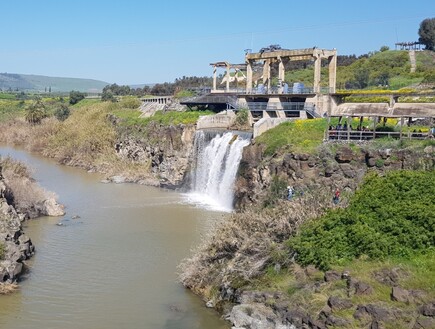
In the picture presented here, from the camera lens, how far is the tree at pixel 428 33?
217ft

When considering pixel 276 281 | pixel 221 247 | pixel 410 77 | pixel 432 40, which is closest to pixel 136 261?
pixel 221 247

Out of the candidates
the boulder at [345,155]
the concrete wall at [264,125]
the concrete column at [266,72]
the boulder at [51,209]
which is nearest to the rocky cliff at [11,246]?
the boulder at [51,209]

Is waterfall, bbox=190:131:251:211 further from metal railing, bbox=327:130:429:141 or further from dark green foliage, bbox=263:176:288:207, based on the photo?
metal railing, bbox=327:130:429:141

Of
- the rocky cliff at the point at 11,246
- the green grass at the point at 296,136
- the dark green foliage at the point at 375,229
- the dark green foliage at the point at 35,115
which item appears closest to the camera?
the dark green foliage at the point at 375,229

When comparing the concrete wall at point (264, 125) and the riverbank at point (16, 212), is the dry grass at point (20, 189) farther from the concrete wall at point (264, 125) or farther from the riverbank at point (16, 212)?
the concrete wall at point (264, 125)

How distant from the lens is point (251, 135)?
35906 mm

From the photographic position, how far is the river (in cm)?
1835

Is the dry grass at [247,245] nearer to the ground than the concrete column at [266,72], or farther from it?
nearer to the ground

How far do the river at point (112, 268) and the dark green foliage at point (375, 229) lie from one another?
3.63 m

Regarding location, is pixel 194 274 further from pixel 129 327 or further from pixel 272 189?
pixel 272 189

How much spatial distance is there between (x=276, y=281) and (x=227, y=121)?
93.1 ft

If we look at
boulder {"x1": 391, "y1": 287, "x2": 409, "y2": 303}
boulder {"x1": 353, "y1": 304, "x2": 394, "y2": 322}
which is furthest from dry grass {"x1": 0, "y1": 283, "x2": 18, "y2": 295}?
boulder {"x1": 391, "y1": 287, "x2": 409, "y2": 303}

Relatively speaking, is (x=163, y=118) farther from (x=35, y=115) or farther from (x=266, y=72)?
(x=35, y=115)

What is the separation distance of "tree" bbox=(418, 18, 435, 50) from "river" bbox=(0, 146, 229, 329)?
41887 millimetres
